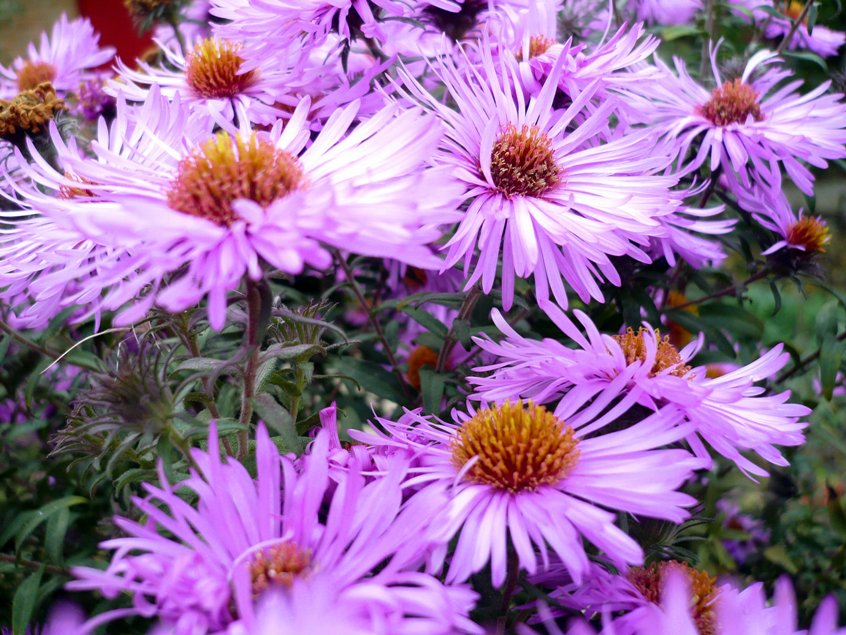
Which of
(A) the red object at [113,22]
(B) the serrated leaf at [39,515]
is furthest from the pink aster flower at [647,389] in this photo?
(A) the red object at [113,22]

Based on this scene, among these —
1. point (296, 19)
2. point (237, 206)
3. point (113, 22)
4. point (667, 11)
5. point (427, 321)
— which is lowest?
point (237, 206)

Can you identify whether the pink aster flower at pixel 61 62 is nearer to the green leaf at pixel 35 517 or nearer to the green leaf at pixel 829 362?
the green leaf at pixel 35 517

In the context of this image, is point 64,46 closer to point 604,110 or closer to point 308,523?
point 604,110

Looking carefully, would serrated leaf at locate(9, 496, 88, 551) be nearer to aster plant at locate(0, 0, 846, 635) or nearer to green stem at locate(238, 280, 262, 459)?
aster plant at locate(0, 0, 846, 635)

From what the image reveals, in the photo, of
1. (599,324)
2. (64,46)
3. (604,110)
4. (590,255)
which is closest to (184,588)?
(590,255)

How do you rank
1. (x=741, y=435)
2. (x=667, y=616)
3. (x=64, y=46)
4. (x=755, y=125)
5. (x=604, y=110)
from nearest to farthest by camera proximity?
(x=667, y=616), (x=741, y=435), (x=604, y=110), (x=755, y=125), (x=64, y=46)

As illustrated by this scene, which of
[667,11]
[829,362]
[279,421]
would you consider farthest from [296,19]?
[667,11]

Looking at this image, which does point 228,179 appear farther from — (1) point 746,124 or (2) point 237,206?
(1) point 746,124
